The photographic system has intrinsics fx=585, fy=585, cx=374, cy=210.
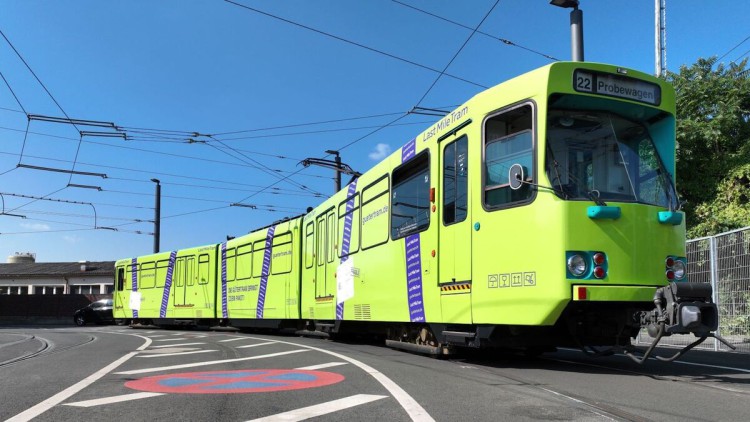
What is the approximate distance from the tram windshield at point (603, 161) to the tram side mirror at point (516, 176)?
32 cm

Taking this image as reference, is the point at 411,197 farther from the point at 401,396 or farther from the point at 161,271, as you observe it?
the point at 161,271

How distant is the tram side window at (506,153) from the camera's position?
23.2 feet

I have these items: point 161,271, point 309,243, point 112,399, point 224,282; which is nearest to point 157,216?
point 161,271

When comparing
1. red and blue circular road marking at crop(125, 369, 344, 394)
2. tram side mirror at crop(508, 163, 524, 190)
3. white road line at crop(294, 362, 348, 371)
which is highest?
tram side mirror at crop(508, 163, 524, 190)

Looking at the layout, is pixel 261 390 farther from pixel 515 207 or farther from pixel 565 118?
pixel 565 118

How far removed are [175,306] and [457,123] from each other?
19.2 m

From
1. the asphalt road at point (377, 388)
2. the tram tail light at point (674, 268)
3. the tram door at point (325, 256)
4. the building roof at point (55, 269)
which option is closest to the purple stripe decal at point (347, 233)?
the tram door at point (325, 256)

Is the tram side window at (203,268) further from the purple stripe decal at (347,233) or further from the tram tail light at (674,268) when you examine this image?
the tram tail light at (674,268)

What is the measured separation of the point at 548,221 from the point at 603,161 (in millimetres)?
1178

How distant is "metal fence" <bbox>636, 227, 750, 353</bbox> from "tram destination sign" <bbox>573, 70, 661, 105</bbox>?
4365 mm

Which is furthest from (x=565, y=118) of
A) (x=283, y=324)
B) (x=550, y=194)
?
(x=283, y=324)

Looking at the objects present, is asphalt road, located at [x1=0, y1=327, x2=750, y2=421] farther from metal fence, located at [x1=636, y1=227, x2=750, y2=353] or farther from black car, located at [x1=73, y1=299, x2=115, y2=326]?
black car, located at [x1=73, y1=299, x2=115, y2=326]

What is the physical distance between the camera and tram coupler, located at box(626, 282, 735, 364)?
613 cm

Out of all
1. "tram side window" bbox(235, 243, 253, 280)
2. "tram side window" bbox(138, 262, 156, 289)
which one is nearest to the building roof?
"tram side window" bbox(138, 262, 156, 289)
